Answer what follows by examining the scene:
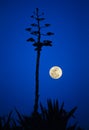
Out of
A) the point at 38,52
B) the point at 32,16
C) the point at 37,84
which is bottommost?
the point at 37,84

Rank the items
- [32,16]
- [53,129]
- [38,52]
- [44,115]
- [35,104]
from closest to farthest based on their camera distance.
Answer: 1. [53,129]
2. [44,115]
3. [35,104]
4. [38,52]
5. [32,16]

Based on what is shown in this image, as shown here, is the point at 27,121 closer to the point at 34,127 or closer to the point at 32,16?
the point at 34,127

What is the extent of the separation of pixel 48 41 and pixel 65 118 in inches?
467

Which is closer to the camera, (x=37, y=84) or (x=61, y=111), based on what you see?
(x=61, y=111)

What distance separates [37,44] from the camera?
16438 millimetres

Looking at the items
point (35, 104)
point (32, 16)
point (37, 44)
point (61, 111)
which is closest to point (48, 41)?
point (37, 44)

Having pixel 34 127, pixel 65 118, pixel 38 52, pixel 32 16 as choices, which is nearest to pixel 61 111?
pixel 65 118

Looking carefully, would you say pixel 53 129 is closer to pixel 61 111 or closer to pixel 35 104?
pixel 61 111

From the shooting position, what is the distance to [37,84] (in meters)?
15.3

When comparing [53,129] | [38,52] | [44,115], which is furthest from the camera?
[38,52]

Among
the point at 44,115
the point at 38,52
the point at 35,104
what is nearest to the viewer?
the point at 44,115

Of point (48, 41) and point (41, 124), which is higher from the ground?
point (48, 41)

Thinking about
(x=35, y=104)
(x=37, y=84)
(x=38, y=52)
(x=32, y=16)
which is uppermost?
(x=32, y=16)

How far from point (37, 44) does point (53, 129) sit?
1156cm
